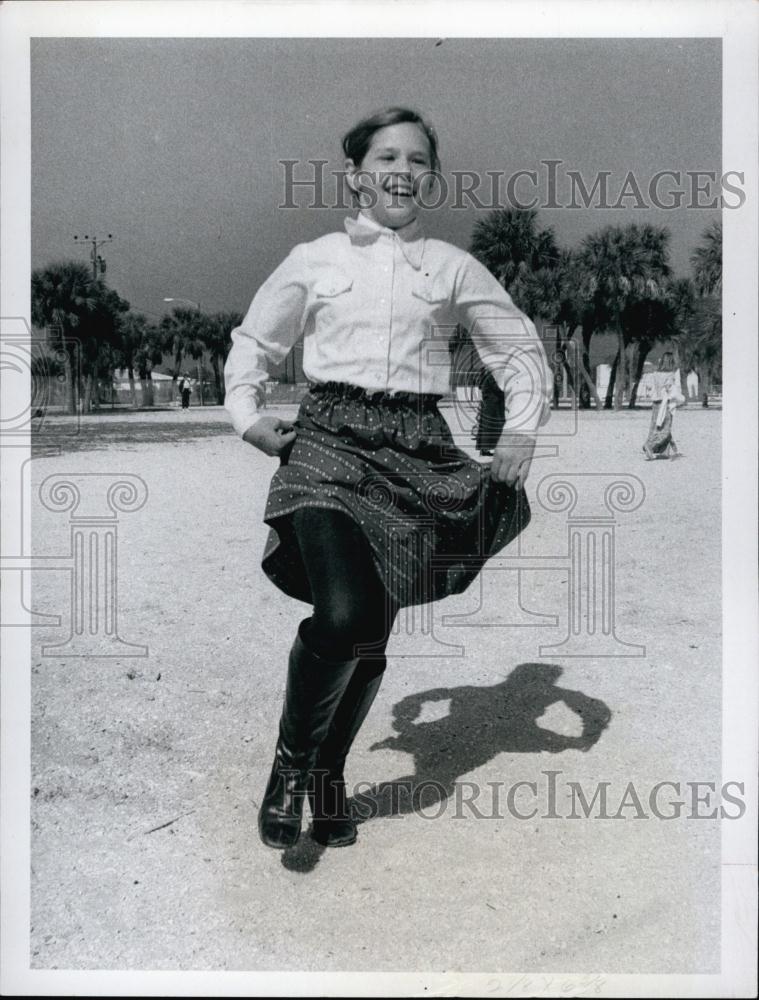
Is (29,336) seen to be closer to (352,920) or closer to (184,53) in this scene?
(184,53)

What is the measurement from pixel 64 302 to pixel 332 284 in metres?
1.01

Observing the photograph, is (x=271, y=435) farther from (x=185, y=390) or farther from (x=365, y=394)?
(x=185, y=390)

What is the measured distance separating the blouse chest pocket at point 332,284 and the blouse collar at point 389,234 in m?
0.13

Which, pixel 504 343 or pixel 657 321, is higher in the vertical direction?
pixel 657 321

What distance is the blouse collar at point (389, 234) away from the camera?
9.09ft

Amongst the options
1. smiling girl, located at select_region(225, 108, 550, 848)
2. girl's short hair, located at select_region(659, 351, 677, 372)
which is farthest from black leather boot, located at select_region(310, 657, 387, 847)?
girl's short hair, located at select_region(659, 351, 677, 372)

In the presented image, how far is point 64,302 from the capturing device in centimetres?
318

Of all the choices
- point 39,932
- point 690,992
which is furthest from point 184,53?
point 690,992

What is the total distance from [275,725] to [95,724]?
23.4 inches

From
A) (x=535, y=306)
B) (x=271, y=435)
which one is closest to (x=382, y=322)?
(x=271, y=435)

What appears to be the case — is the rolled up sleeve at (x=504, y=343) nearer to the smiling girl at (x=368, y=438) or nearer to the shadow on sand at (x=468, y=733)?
the smiling girl at (x=368, y=438)

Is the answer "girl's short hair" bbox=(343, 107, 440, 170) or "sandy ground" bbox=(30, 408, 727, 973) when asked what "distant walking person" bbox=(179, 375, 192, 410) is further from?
"girl's short hair" bbox=(343, 107, 440, 170)

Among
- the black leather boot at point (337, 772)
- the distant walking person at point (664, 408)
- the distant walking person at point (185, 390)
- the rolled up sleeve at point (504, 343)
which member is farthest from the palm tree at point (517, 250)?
the black leather boot at point (337, 772)

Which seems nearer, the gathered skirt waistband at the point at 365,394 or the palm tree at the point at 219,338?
the gathered skirt waistband at the point at 365,394
